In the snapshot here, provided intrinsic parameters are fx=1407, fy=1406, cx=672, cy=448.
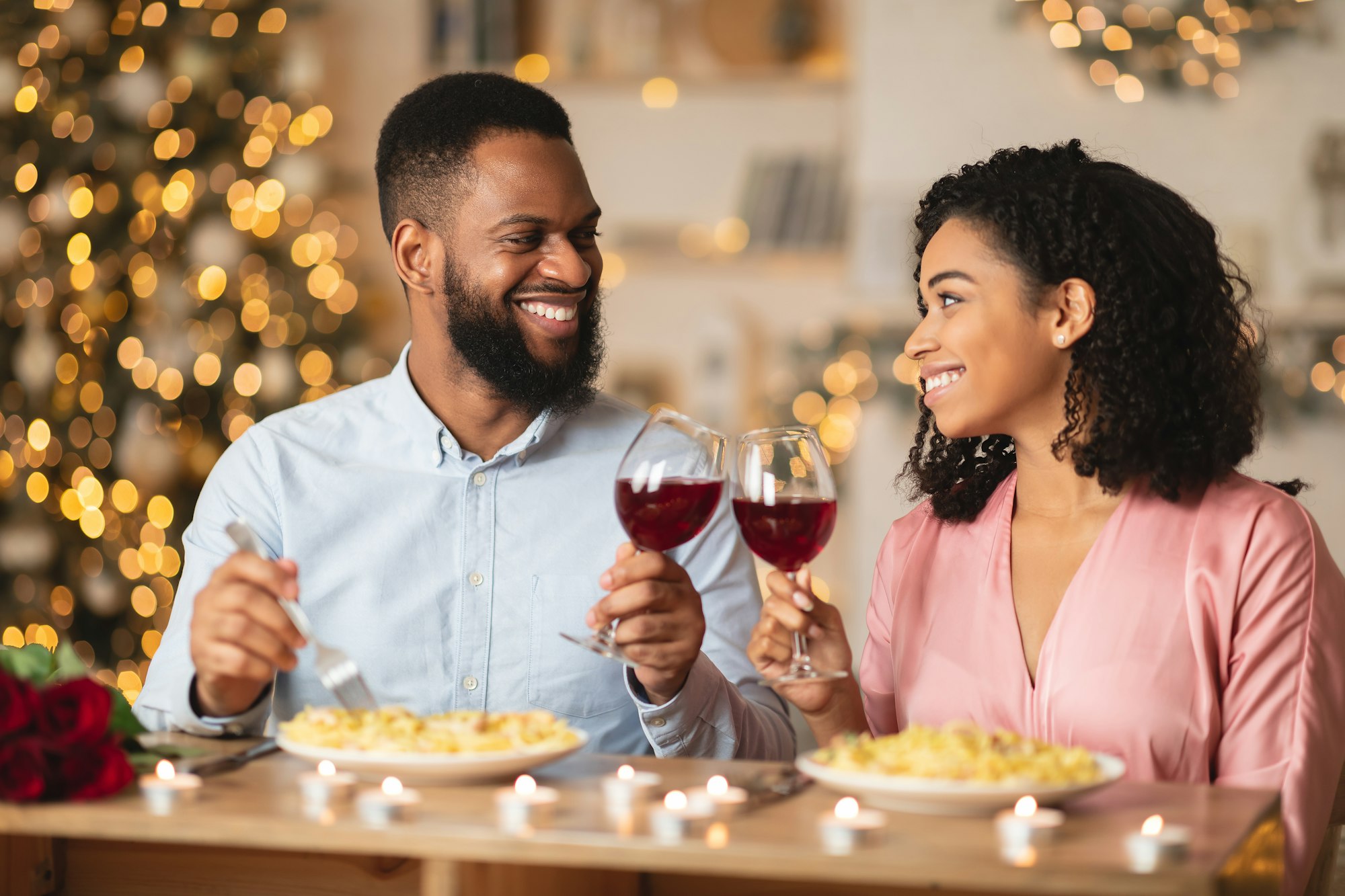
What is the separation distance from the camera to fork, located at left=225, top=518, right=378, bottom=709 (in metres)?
1.22

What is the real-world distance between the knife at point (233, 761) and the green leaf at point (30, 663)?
16 cm

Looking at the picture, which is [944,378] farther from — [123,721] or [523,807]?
[123,721]

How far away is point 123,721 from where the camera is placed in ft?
4.09

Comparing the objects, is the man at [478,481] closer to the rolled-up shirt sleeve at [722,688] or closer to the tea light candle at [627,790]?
the rolled-up shirt sleeve at [722,688]

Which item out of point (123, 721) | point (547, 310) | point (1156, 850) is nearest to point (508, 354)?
point (547, 310)

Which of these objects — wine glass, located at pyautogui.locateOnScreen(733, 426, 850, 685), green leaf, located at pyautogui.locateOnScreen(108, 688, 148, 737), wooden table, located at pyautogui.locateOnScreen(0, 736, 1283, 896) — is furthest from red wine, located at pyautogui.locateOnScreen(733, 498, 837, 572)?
green leaf, located at pyautogui.locateOnScreen(108, 688, 148, 737)

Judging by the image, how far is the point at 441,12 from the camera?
4.71m

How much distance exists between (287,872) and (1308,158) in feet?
11.9

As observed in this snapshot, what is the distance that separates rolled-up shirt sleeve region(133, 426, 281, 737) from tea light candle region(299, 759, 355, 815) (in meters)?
0.34

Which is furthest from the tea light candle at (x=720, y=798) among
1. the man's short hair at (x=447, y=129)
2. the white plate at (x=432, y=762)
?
the man's short hair at (x=447, y=129)

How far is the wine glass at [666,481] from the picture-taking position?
1320mm

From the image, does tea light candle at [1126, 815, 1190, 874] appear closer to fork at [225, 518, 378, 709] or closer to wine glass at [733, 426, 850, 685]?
wine glass at [733, 426, 850, 685]

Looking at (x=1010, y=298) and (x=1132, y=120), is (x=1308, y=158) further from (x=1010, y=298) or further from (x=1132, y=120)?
(x=1010, y=298)

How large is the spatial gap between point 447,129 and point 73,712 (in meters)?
1.09
